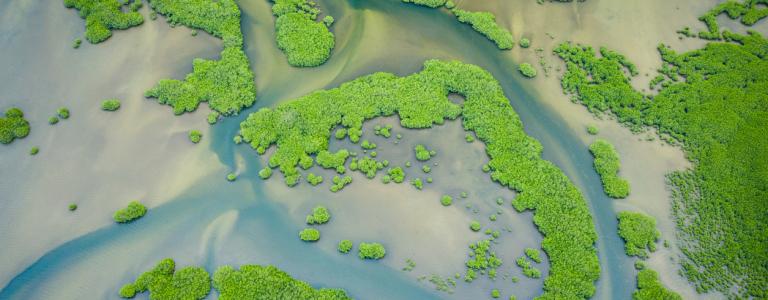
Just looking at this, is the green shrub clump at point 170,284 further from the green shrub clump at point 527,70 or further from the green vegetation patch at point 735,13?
the green vegetation patch at point 735,13

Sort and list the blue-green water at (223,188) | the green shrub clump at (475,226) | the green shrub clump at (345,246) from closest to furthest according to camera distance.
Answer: the blue-green water at (223,188), the green shrub clump at (345,246), the green shrub clump at (475,226)

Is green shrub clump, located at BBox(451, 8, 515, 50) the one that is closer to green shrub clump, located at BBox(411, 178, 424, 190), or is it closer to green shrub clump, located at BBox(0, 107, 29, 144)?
green shrub clump, located at BBox(411, 178, 424, 190)

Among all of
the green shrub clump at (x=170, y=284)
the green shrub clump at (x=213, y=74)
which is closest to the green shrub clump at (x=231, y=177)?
the green shrub clump at (x=213, y=74)

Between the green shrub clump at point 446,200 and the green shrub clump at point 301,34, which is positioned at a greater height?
the green shrub clump at point 301,34

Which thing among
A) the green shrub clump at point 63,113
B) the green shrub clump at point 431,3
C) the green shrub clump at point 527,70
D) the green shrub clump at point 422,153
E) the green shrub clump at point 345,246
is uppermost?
the green shrub clump at point 431,3

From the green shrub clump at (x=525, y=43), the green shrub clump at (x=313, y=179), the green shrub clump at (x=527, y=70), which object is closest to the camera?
the green shrub clump at (x=313, y=179)

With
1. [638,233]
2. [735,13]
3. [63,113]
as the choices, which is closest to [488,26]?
[638,233]

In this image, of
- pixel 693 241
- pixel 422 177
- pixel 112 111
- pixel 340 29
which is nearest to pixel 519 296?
pixel 422 177
